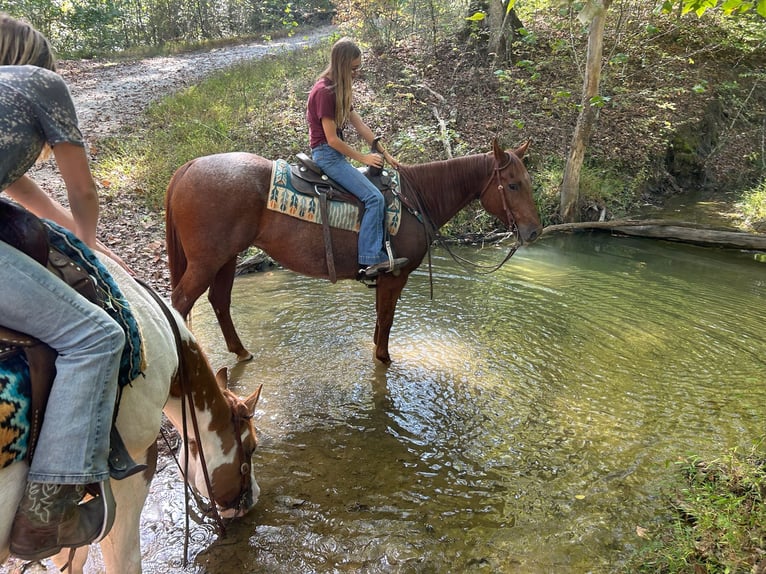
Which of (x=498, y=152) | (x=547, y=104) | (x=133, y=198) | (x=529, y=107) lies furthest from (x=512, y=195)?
(x=547, y=104)

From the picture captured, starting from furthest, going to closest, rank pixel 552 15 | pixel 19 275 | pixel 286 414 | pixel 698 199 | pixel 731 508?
pixel 552 15
pixel 698 199
pixel 286 414
pixel 731 508
pixel 19 275

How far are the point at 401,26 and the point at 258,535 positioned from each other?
49.8ft

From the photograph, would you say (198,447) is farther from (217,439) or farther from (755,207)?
(755,207)

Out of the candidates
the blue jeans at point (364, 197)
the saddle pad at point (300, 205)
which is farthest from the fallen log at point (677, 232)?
the saddle pad at point (300, 205)

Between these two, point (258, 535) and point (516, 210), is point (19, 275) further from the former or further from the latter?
point (516, 210)

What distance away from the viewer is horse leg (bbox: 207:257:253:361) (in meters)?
4.46

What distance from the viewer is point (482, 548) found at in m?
2.60

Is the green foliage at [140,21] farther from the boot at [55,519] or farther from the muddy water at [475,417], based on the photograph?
the boot at [55,519]

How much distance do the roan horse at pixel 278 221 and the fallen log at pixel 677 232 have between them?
14.2 feet

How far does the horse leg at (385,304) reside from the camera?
433cm

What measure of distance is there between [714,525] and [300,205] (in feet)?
11.8

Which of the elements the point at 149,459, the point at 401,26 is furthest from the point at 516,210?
the point at 401,26

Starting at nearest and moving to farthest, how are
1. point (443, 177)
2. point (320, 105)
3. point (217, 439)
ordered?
point (217, 439) < point (320, 105) < point (443, 177)

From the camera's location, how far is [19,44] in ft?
4.85
